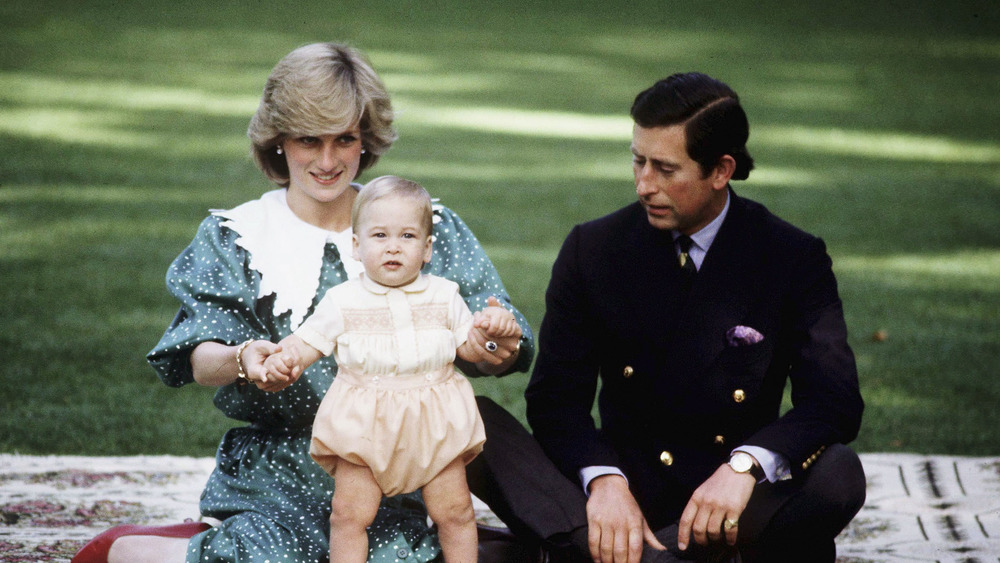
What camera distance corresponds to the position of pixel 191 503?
3.95 meters

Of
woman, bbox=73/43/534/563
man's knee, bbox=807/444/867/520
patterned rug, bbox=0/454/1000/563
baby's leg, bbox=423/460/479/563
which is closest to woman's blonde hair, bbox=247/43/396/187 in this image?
woman, bbox=73/43/534/563

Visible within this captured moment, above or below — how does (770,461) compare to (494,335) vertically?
below

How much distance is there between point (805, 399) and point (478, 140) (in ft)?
26.1

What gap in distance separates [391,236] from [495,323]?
303mm

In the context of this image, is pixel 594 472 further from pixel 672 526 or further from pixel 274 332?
pixel 274 332

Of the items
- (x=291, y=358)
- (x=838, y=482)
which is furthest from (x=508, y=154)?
(x=291, y=358)

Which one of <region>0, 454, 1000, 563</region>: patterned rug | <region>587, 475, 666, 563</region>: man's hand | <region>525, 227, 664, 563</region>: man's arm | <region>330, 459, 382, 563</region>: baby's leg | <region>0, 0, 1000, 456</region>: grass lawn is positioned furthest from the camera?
<region>0, 0, 1000, 456</region>: grass lawn

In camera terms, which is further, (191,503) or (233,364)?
(191,503)

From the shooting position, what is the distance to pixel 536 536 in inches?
124

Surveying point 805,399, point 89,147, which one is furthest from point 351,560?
point 89,147

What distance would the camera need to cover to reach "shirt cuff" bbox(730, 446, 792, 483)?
2.98 meters

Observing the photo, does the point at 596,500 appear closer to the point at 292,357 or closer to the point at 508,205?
the point at 292,357

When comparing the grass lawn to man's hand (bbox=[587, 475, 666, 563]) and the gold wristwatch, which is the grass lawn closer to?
man's hand (bbox=[587, 475, 666, 563])

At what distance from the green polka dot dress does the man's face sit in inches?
18.3
